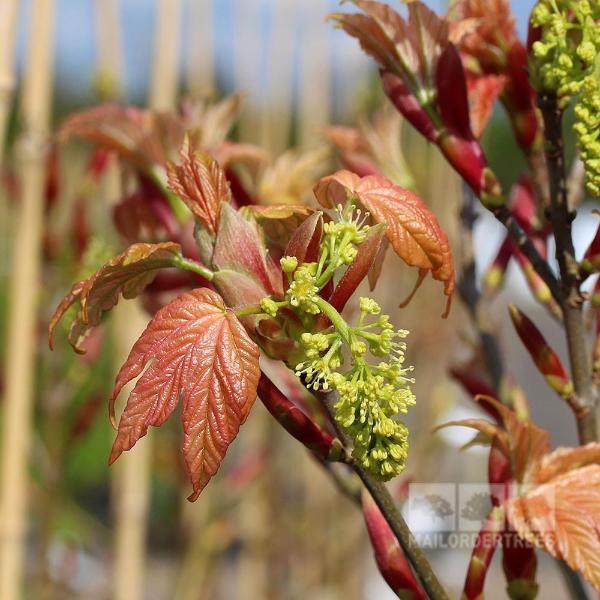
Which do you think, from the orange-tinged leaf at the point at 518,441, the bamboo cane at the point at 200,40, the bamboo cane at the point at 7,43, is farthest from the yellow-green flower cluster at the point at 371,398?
the bamboo cane at the point at 200,40

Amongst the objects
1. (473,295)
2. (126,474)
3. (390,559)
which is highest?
(473,295)

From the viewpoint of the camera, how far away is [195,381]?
324 millimetres

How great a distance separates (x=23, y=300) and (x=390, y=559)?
1.49ft

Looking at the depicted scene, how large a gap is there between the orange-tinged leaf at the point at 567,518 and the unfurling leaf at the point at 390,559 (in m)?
0.05

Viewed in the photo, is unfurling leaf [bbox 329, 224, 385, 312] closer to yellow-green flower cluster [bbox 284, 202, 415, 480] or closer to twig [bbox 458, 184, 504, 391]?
yellow-green flower cluster [bbox 284, 202, 415, 480]

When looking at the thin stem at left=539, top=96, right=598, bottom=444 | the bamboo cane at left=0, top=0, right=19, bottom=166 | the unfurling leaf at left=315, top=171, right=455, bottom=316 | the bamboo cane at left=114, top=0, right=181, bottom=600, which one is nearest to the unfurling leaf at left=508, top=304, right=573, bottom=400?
the thin stem at left=539, top=96, right=598, bottom=444

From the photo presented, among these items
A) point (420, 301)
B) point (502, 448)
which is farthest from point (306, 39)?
point (502, 448)

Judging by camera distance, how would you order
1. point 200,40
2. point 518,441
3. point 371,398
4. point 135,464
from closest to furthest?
point 371,398 → point 518,441 → point 135,464 → point 200,40

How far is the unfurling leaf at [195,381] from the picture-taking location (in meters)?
0.32

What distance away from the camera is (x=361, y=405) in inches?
12.7

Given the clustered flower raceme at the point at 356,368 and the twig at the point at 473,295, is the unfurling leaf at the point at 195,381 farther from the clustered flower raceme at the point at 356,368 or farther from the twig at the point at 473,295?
the twig at the point at 473,295

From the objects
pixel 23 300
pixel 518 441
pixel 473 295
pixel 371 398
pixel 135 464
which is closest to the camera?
pixel 371 398

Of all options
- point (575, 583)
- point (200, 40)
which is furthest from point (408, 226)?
point (200, 40)

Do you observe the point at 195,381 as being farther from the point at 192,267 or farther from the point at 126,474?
the point at 126,474
